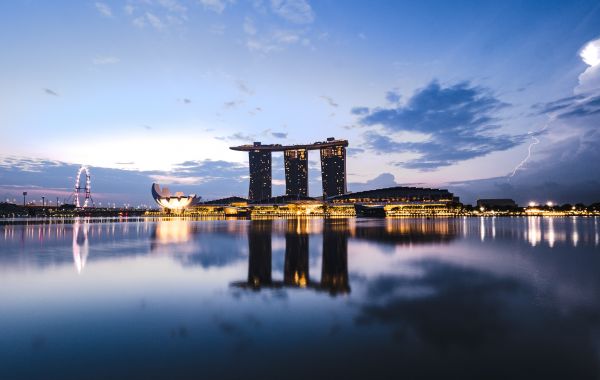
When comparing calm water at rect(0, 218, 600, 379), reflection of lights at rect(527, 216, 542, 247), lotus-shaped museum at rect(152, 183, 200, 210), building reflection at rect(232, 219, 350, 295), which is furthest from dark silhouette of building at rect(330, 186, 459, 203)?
calm water at rect(0, 218, 600, 379)

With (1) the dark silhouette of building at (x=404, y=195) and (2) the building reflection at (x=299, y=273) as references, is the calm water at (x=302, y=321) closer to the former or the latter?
(2) the building reflection at (x=299, y=273)

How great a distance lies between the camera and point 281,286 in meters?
14.2

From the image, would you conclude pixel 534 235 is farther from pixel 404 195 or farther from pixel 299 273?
pixel 404 195

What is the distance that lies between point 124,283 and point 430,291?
11540 millimetres

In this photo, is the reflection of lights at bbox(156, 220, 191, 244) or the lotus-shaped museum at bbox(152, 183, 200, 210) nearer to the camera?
the reflection of lights at bbox(156, 220, 191, 244)

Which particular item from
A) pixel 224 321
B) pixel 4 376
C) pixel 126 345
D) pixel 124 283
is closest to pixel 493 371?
pixel 224 321

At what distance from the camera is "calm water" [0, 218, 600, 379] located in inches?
277

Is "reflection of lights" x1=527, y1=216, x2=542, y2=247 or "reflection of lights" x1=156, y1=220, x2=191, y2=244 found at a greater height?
"reflection of lights" x1=156, y1=220, x2=191, y2=244

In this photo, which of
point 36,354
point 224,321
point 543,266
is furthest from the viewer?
point 543,266

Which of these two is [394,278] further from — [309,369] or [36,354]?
[36,354]

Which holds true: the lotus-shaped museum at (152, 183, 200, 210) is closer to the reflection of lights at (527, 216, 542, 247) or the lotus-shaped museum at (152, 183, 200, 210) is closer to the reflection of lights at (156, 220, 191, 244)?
the reflection of lights at (156, 220, 191, 244)

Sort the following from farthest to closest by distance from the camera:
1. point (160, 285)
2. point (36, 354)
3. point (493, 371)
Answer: point (160, 285) < point (36, 354) < point (493, 371)

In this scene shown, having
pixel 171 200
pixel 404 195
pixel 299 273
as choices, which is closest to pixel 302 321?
pixel 299 273

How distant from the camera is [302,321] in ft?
32.4
